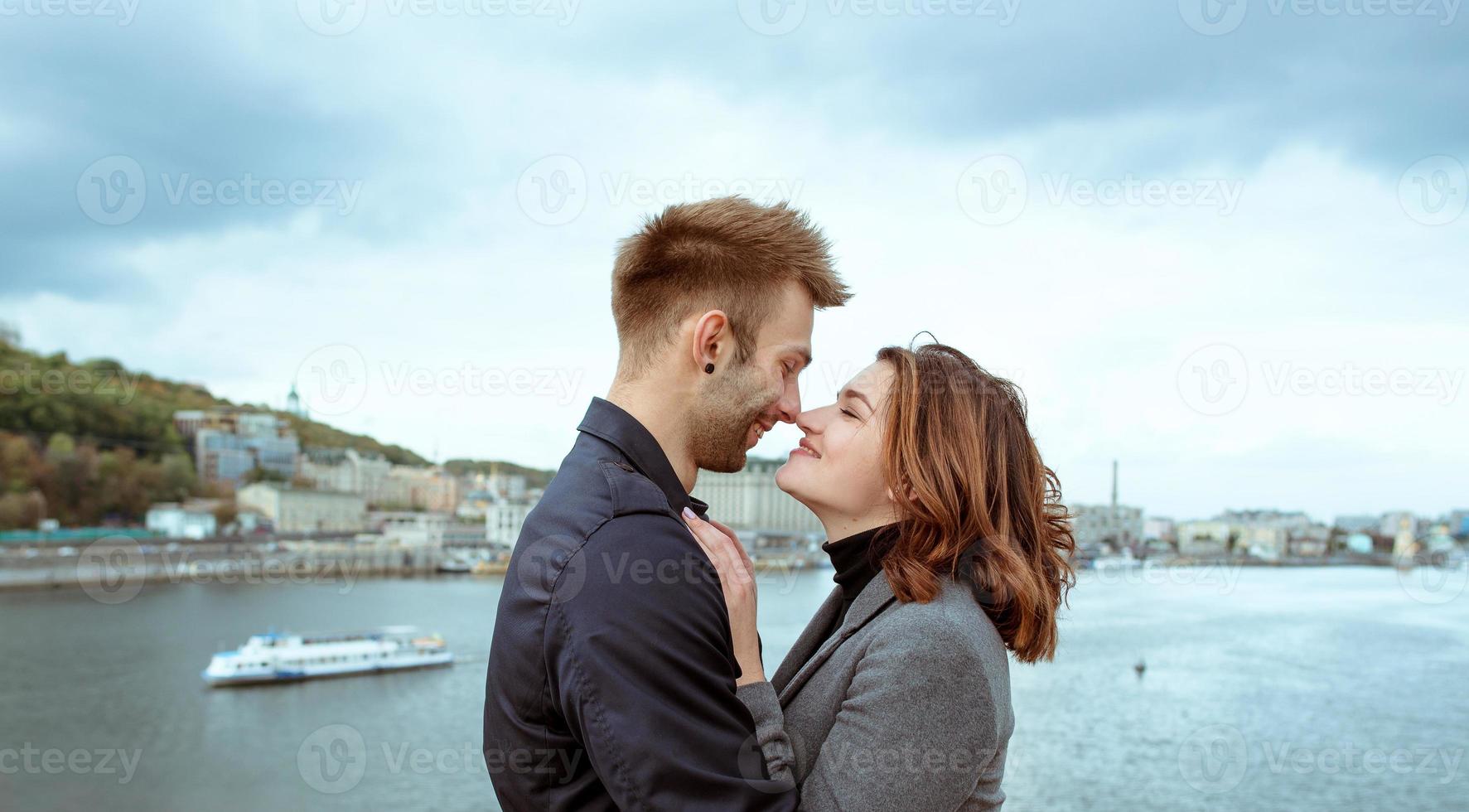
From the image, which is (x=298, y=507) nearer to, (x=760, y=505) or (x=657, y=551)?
(x=760, y=505)

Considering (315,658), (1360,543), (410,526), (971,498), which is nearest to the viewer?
(971,498)

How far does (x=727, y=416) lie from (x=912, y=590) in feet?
1.32

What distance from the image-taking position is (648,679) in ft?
4.25

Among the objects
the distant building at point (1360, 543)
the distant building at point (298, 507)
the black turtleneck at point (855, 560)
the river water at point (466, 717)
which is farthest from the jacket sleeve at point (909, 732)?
the distant building at point (1360, 543)

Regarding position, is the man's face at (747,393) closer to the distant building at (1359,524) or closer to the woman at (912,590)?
the woman at (912,590)

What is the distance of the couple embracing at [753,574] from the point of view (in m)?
1.32

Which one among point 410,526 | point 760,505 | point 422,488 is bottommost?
point 410,526

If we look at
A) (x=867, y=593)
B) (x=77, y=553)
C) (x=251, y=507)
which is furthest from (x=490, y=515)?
(x=867, y=593)

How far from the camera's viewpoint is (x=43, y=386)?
5438cm

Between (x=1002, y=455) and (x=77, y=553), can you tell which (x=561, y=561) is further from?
(x=77, y=553)

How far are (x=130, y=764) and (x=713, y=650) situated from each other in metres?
26.3

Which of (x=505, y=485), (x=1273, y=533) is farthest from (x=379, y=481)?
(x=1273, y=533)

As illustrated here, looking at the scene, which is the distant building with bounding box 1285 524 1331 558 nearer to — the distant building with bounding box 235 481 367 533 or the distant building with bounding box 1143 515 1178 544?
the distant building with bounding box 1143 515 1178 544

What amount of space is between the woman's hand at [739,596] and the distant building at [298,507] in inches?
2492
